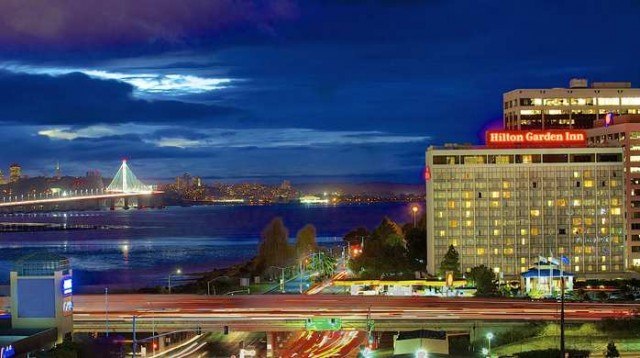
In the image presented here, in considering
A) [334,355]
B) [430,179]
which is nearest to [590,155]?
[430,179]

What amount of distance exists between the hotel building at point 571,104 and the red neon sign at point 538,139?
48.2 m

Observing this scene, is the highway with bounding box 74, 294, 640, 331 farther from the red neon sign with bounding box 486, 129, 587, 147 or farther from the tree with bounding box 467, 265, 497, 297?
the red neon sign with bounding box 486, 129, 587, 147

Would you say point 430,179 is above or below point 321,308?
above

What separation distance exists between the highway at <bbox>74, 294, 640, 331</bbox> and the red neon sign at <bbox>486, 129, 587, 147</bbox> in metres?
34.7

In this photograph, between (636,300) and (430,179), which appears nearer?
(636,300)

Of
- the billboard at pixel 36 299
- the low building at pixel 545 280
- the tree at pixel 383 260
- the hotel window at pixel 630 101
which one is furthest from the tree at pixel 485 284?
the hotel window at pixel 630 101

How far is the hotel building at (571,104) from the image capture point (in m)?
168

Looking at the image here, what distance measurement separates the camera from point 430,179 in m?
121

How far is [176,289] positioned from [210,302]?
1646 inches

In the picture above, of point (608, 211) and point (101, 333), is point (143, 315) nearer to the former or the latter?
point (101, 333)

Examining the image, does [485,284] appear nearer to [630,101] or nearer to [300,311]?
[300,311]

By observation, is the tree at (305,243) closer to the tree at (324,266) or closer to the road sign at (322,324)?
the tree at (324,266)

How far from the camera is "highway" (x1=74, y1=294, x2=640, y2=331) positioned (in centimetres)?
7438

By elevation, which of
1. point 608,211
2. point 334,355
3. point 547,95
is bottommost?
point 334,355
